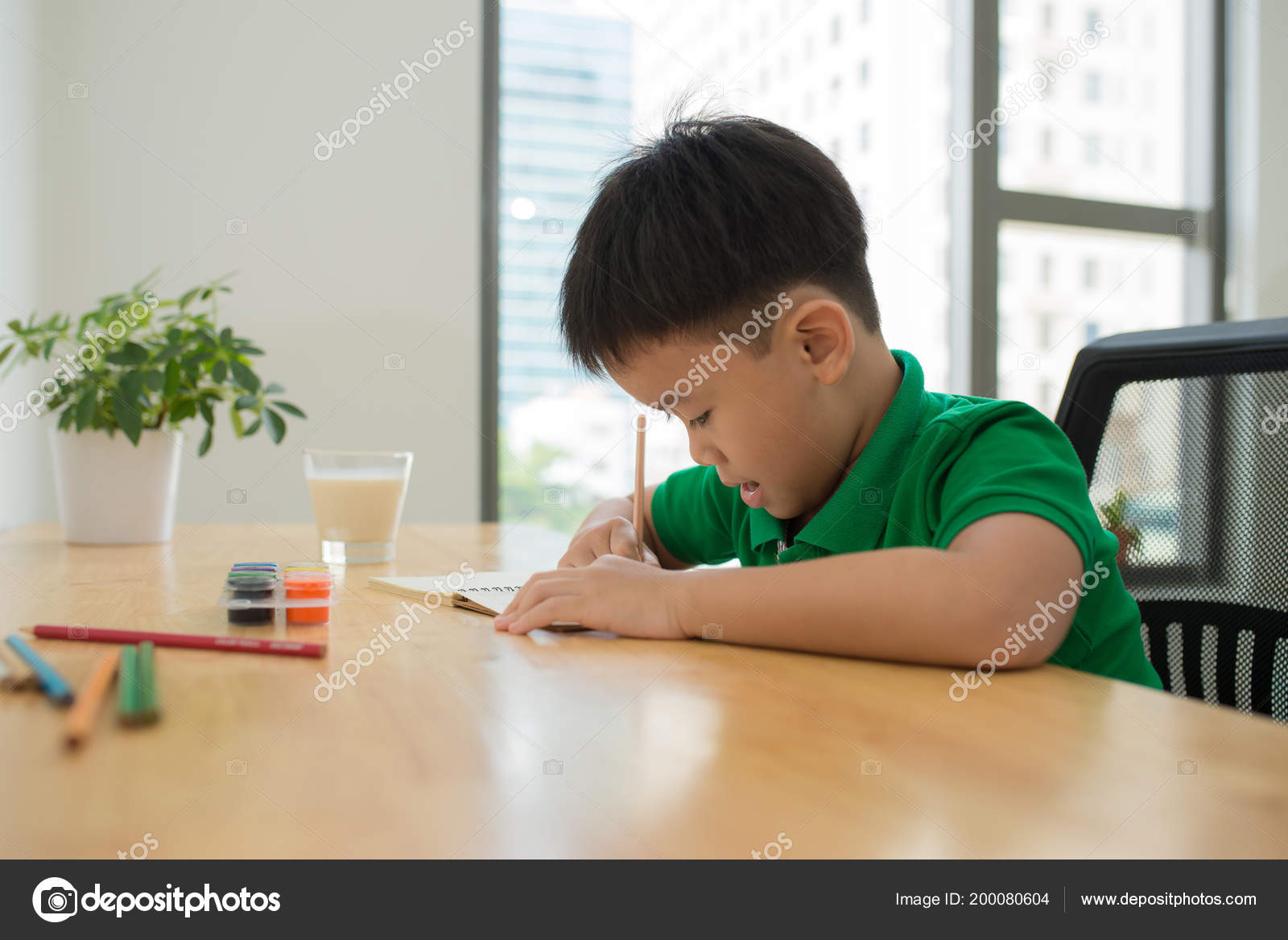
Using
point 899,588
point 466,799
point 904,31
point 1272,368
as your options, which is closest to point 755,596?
point 899,588

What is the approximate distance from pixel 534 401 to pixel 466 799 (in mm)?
→ 2005

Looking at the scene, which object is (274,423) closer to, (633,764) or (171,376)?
(171,376)

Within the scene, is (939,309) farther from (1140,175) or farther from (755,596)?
(755,596)

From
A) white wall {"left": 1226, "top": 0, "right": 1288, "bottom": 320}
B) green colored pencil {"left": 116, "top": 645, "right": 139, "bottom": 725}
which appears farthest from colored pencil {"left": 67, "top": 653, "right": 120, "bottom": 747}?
white wall {"left": 1226, "top": 0, "right": 1288, "bottom": 320}

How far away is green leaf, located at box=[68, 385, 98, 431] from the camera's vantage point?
1.22 metres

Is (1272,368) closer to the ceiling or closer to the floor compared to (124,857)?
closer to the ceiling

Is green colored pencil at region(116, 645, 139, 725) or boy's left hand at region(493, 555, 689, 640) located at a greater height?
boy's left hand at region(493, 555, 689, 640)

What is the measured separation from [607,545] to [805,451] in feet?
0.72

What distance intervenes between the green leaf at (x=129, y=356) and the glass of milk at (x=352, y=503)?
0.29m

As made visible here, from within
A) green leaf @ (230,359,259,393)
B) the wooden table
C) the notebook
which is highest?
green leaf @ (230,359,259,393)

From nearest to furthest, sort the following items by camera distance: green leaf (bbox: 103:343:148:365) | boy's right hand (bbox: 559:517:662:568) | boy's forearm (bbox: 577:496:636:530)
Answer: boy's right hand (bbox: 559:517:662:568)
boy's forearm (bbox: 577:496:636:530)
green leaf (bbox: 103:343:148:365)

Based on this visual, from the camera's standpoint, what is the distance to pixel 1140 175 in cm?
286

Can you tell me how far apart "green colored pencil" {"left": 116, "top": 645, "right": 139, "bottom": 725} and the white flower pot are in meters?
0.83

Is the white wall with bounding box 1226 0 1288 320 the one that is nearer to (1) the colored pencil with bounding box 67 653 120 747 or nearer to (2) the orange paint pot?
(2) the orange paint pot
